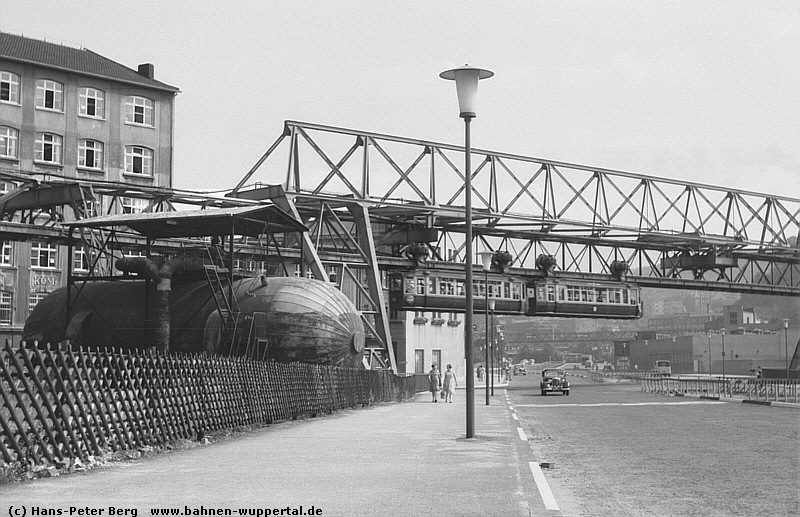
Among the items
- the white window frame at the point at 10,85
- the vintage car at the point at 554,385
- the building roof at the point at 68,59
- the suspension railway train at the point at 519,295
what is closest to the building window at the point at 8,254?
the white window frame at the point at 10,85

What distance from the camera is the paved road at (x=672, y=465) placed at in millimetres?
10531

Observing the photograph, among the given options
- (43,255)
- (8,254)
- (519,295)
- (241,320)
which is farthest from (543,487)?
(43,255)

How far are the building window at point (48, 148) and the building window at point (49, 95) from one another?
2071mm

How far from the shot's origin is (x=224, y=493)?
10188 mm

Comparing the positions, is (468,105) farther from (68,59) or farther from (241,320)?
(68,59)

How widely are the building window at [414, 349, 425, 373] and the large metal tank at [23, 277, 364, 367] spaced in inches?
Result: 2486

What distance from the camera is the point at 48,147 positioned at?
7131 centimetres

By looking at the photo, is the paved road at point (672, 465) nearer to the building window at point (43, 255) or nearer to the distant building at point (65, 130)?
the distant building at point (65, 130)

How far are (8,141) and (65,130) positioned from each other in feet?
13.6

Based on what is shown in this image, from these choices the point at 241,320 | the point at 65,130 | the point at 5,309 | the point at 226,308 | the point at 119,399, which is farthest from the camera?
the point at 65,130

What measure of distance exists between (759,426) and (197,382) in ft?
46.8

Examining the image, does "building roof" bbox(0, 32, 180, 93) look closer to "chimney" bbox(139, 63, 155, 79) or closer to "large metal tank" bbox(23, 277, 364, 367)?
"chimney" bbox(139, 63, 155, 79)

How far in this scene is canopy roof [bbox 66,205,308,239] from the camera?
2952cm

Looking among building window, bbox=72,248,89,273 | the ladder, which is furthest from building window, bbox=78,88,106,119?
the ladder
